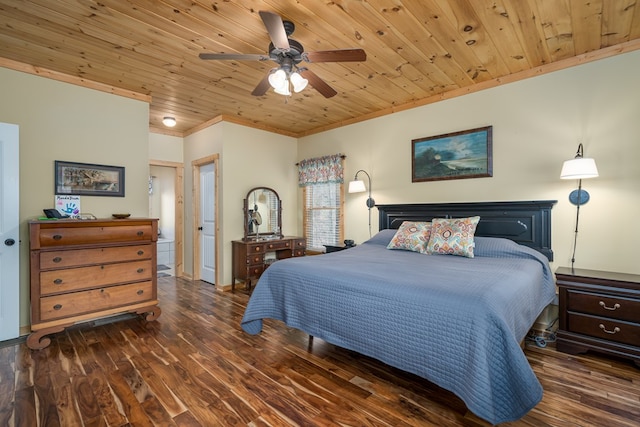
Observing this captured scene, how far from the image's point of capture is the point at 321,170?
4.92 m

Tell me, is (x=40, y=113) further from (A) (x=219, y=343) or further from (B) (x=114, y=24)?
(A) (x=219, y=343)

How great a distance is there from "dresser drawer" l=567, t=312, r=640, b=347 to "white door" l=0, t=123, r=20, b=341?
4.86m

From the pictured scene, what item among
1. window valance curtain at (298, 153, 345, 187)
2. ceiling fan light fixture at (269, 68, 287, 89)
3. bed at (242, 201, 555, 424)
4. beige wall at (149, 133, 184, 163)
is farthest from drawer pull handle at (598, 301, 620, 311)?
beige wall at (149, 133, 184, 163)

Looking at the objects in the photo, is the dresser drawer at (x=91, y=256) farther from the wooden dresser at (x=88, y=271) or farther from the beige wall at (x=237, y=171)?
the beige wall at (x=237, y=171)

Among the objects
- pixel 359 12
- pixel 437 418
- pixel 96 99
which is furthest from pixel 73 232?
pixel 437 418

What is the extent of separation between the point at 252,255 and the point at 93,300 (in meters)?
1.93

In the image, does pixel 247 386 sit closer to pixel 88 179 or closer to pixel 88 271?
pixel 88 271

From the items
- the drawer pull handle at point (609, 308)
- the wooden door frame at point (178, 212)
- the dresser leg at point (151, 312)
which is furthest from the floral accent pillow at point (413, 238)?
the wooden door frame at point (178, 212)

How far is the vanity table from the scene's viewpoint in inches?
171

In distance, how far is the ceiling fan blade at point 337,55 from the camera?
209 centimetres

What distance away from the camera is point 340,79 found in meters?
3.24

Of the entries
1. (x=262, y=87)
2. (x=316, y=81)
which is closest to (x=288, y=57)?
(x=316, y=81)

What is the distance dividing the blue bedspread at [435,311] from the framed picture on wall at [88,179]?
7.15ft

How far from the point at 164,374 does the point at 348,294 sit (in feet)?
4.83
